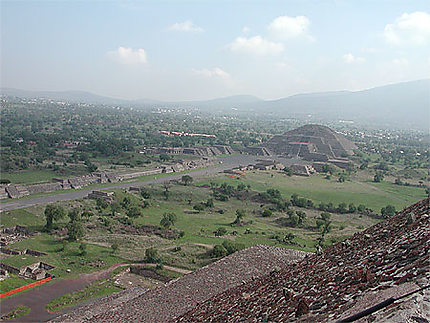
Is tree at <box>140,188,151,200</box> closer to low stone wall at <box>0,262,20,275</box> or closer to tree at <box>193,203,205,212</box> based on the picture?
tree at <box>193,203,205,212</box>

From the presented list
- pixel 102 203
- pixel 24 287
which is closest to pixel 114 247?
pixel 24 287

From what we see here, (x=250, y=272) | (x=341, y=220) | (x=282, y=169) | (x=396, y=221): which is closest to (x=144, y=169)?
(x=282, y=169)

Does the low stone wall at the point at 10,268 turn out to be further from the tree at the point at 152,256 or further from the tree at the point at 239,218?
the tree at the point at 239,218

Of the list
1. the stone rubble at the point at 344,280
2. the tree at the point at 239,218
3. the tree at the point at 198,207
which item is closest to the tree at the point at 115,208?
the tree at the point at 198,207

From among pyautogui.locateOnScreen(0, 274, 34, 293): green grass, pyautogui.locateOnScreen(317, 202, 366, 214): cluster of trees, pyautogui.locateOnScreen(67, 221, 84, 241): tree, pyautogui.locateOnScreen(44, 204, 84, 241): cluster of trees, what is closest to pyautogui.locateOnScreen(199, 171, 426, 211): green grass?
pyautogui.locateOnScreen(317, 202, 366, 214): cluster of trees

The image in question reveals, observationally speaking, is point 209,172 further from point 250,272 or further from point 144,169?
point 250,272

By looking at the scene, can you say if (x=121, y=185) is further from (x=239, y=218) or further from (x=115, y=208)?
(x=239, y=218)
